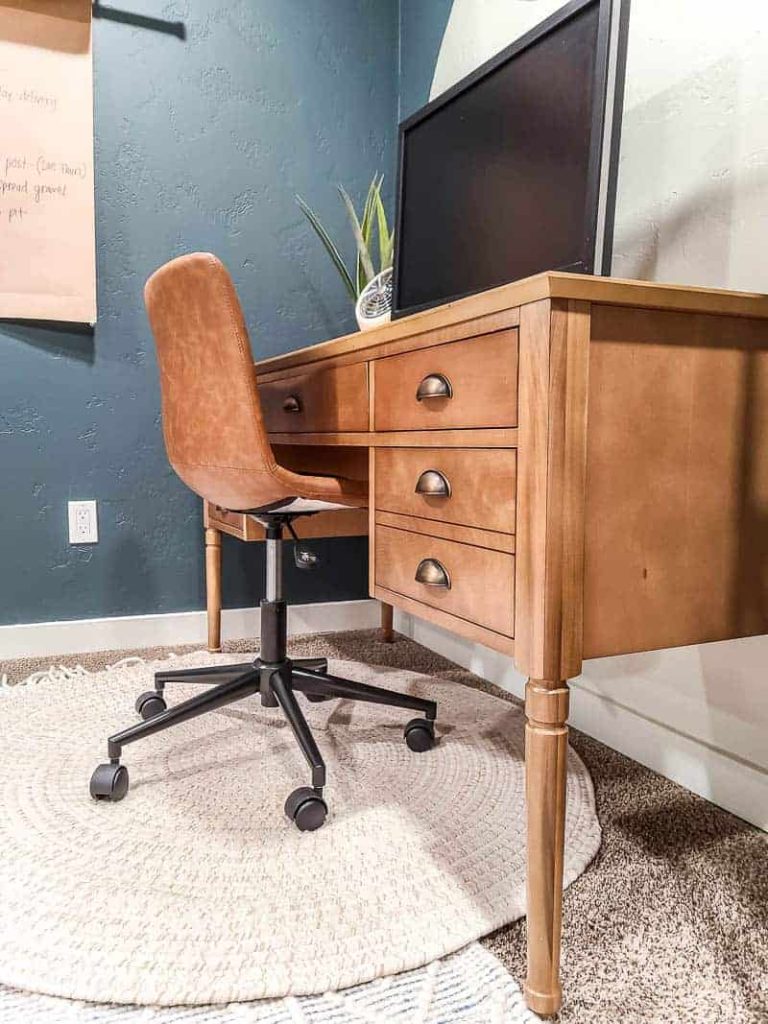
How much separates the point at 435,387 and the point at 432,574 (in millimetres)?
252

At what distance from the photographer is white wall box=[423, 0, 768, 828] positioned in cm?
123

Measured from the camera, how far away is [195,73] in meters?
2.20

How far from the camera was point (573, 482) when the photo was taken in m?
0.83

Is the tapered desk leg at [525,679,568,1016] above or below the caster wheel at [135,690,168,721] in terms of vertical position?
above

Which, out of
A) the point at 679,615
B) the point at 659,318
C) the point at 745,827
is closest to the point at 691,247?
the point at 659,318

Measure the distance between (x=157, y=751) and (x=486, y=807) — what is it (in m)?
0.64

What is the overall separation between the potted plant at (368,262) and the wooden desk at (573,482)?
747 mm

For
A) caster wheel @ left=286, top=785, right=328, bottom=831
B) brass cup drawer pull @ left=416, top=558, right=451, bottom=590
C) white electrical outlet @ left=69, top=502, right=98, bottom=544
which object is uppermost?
brass cup drawer pull @ left=416, top=558, right=451, bottom=590

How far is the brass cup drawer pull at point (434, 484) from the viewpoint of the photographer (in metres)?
1.02

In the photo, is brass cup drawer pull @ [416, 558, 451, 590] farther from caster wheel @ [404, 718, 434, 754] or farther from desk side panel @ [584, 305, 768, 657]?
caster wheel @ [404, 718, 434, 754]

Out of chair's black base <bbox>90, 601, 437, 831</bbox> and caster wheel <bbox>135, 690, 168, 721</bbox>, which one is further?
caster wheel <bbox>135, 690, 168, 721</bbox>

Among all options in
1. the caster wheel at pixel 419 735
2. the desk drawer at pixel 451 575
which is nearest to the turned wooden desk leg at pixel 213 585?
the caster wheel at pixel 419 735

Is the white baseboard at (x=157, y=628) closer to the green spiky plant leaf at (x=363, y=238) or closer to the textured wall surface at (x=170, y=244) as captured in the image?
the textured wall surface at (x=170, y=244)

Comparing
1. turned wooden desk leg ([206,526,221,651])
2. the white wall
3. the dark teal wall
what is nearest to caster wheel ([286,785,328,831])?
the white wall
